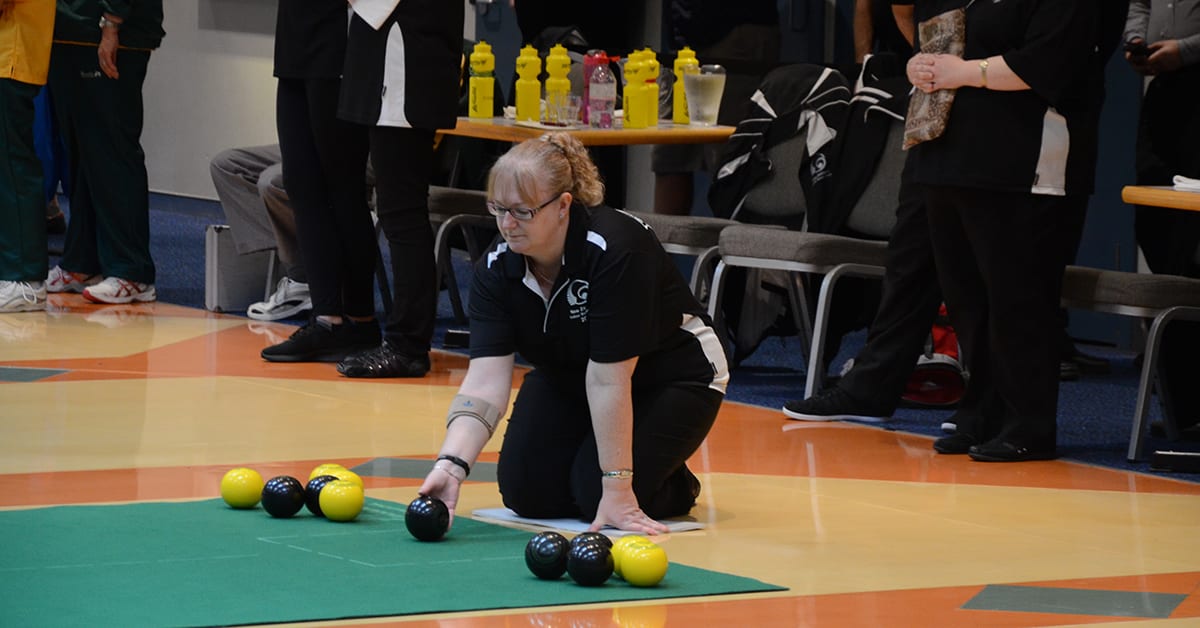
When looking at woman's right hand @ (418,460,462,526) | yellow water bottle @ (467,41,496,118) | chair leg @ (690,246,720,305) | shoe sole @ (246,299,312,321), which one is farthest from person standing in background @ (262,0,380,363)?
woman's right hand @ (418,460,462,526)

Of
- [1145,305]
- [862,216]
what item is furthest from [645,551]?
[862,216]

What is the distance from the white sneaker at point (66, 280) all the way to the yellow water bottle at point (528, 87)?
2387mm

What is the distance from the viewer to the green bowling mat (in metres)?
2.88

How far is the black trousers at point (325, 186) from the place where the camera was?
18.9 feet

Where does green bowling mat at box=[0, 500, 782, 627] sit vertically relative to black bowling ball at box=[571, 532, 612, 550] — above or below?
below

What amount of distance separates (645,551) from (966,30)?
204 centimetres

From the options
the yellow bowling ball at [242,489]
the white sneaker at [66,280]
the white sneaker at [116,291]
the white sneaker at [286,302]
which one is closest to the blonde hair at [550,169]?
the yellow bowling ball at [242,489]

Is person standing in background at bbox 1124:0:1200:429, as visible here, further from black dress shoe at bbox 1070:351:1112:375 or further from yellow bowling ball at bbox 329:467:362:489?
yellow bowling ball at bbox 329:467:362:489

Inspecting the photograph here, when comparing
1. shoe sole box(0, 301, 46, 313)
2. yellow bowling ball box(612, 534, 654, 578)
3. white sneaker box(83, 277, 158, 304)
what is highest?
yellow bowling ball box(612, 534, 654, 578)

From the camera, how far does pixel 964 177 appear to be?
4.58 m

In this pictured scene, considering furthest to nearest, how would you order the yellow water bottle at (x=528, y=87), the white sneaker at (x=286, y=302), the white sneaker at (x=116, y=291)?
the white sneaker at (x=116, y=291) < the white sneaker at (x=286, y=302) < the yellow water bottle at (x=528, y=87)

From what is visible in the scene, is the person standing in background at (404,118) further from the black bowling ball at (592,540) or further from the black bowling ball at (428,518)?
the black bowling ball at (592,540)

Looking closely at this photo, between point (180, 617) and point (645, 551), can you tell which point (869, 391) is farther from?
point (180, 617)

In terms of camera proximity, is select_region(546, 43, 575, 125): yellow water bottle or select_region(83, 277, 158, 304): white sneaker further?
select_region(83, 277, 158, 304): white sneaker
